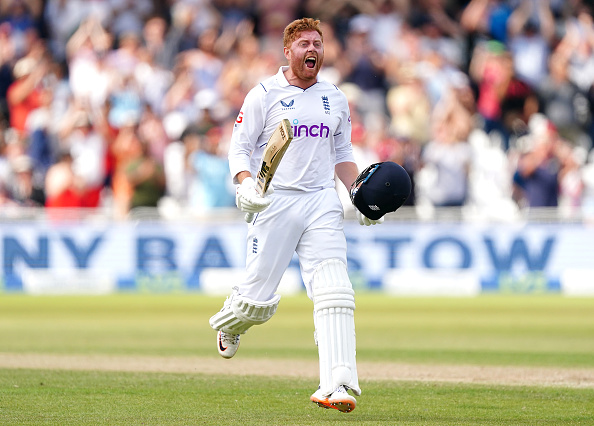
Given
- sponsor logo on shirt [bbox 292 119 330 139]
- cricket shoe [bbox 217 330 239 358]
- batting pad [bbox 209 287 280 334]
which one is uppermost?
sponsor logo on shirt [bbox 292 119 330 139]

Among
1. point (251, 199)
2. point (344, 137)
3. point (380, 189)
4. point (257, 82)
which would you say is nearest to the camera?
point (251, 199)

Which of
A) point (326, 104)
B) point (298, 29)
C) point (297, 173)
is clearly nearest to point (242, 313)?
point (297, 173)

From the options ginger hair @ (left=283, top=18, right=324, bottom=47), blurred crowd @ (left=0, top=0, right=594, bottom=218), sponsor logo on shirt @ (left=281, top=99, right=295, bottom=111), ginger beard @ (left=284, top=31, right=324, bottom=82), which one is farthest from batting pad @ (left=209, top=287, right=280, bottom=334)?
blurred crowd @ (left=0, top=0, right=594, bottom=218)

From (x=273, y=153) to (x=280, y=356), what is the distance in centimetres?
440

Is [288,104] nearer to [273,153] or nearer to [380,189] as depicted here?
[273,153]

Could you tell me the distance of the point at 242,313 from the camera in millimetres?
7121

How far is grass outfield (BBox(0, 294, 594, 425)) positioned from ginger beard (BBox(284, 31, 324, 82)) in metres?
2.01

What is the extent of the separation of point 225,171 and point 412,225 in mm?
2961

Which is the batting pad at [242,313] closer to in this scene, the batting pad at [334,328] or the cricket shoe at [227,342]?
the cricket shoe at [227,342]

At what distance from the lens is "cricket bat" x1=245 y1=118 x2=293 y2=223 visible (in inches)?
244

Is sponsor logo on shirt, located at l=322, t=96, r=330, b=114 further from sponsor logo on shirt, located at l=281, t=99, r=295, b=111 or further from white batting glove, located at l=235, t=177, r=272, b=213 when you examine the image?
white batting glove, located at l=235, t=177, r=272, b=213

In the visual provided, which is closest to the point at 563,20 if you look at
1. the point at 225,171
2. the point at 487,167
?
the point at 487,167

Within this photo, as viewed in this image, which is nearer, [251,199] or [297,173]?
[251,199]

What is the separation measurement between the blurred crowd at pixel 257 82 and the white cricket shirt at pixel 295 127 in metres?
10.4
